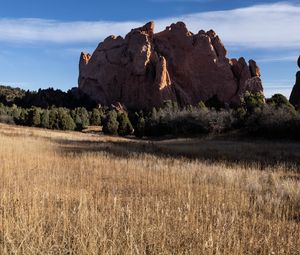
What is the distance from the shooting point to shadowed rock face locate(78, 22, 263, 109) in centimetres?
14125

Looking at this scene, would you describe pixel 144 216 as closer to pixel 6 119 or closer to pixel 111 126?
Result: pixel 111 126

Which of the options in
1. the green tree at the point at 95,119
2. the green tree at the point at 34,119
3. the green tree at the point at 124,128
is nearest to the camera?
the green tree at the point at 34,119

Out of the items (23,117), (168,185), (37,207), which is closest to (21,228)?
(37,207)

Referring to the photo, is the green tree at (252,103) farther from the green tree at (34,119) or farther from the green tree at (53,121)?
the green tree at (34,119)

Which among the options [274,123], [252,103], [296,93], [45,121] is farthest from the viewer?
[296,93]

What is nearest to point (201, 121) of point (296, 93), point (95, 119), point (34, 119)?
point (34, 119)

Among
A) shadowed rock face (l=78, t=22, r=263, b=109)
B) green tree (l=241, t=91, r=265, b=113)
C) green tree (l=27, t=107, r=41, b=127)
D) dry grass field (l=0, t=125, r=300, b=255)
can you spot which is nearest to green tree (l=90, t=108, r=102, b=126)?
green tree (l=27, t=107, r=41, b=127)

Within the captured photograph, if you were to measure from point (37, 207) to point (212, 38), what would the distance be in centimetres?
15339

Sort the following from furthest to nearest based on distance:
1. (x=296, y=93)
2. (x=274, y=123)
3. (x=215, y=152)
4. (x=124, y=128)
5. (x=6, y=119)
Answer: (x=296, y=93), (x=124, y=128), (x=6, y=119), (x=274, y=123), (x=215, y=152)

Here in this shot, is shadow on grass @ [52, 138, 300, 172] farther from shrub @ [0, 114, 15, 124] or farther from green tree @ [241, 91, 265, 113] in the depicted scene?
shrub @ [0, 114, 15, 124]

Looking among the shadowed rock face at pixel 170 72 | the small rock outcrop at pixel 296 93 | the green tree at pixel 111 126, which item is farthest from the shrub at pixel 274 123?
the shadowed rock face at pixel 170 72

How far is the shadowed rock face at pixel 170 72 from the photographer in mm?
141250

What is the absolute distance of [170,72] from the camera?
149375 mm

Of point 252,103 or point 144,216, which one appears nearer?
point 144,216
